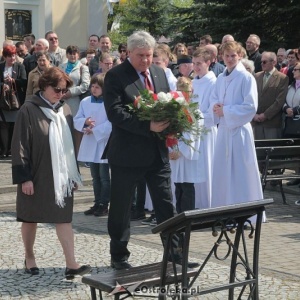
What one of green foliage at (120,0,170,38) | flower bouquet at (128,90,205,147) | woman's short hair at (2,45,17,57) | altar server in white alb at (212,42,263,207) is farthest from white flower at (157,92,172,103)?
green foliage at (120,0,170,38)

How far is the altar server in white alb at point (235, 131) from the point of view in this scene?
9922 millimetres

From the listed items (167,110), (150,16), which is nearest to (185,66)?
(167,110)

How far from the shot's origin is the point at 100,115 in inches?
433

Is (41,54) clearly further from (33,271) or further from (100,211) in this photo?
(33,271)

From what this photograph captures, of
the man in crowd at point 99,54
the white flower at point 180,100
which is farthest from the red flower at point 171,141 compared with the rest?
the man in crowd at point 99,54

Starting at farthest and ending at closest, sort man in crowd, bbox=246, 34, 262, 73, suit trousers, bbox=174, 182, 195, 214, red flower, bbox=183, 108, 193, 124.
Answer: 1. man in crowd, bbox=246, 34, 262, 73
2. suit trousers, bbox=174, 182, 195, 214
3. red flower, bbox=183, 108, 193, 124

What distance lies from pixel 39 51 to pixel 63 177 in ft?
26.8

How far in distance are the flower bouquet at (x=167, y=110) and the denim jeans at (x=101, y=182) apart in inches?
145

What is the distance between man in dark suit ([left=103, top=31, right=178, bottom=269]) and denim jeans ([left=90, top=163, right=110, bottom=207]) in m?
3.24

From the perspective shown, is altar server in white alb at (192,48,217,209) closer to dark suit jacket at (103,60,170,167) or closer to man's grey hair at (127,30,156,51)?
dark suit jacket at (103,60,170,167)

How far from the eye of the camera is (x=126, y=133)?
7.48 metres

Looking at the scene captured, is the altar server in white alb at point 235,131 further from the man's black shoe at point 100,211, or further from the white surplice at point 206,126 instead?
the man's black shoe at point 100,211

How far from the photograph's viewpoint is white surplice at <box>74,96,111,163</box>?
10867mm

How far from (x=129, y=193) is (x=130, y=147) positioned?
17.3 inches
